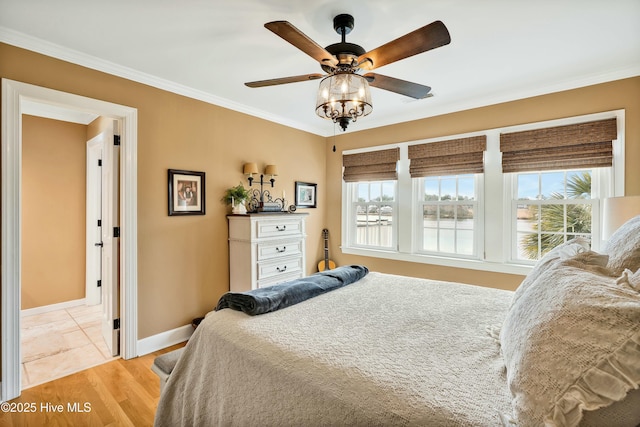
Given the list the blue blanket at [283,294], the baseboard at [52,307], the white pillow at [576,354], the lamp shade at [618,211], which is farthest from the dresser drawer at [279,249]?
the baseboard at [52,307]

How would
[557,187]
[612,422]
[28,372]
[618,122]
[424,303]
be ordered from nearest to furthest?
1. [612,422]
2. [424,303]
3. [28,372]
4. [618,122]
5. [557,187]

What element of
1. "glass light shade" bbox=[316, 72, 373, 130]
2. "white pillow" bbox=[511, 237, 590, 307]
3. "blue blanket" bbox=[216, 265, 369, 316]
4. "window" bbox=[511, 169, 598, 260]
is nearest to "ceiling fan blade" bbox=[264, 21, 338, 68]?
"glass light shade" bbox=[316, 72, 373, 130]

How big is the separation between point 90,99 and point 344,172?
3154 mm

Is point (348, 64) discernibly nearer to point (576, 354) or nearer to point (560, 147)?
point (576, 354)

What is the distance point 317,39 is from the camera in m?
2.21

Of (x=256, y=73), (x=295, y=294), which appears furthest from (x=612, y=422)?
(x=256, y=73)

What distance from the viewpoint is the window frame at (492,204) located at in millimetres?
2758

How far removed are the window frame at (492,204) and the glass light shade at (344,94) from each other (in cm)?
226

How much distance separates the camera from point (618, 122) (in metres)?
2.71

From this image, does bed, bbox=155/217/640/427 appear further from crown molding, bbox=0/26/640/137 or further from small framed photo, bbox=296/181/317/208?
small framed photo, bbox=296/181/317/208

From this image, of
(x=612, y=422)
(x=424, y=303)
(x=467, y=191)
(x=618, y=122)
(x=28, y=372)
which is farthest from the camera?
(x=467, y=191)

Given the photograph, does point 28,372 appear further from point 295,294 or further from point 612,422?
point 612,422

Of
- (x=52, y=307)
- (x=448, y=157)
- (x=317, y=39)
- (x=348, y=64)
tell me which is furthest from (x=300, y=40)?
(x=52, y=307)

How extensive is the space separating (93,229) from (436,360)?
15.5 ft
